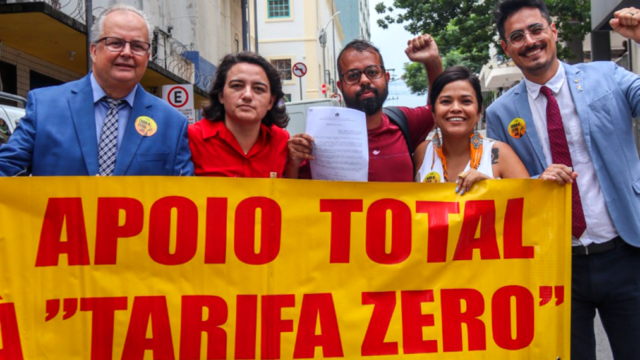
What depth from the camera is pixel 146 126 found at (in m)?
3.39

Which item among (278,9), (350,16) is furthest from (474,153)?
(350,16)

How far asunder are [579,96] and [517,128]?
0.31 m

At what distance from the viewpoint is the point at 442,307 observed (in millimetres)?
3334

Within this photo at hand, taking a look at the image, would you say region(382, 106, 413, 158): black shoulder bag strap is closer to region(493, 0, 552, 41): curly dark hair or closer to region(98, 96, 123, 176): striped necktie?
region(493, 0, 552, 41): curly dark hair

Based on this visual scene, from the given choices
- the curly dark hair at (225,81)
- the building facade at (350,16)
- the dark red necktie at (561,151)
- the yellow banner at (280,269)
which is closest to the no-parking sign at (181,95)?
the curly dark hair at (225,81)

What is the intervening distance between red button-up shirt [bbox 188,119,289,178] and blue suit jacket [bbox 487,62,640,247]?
1199 millimetres

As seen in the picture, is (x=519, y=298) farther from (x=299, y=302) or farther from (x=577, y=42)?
(x=577, y=42)

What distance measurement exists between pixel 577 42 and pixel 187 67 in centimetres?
1248

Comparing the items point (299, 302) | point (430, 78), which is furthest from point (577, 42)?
point (299, 302)

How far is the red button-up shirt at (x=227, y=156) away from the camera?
3.58 m

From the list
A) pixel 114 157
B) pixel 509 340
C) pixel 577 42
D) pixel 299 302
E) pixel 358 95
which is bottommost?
pixel 509 340

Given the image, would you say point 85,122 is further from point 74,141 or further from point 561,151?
point 561,151

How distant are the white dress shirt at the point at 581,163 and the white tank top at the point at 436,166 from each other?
0.25 m

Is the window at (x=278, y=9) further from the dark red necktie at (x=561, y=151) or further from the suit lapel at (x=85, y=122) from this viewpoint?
the dark red necktie at (x=561, y=151)
